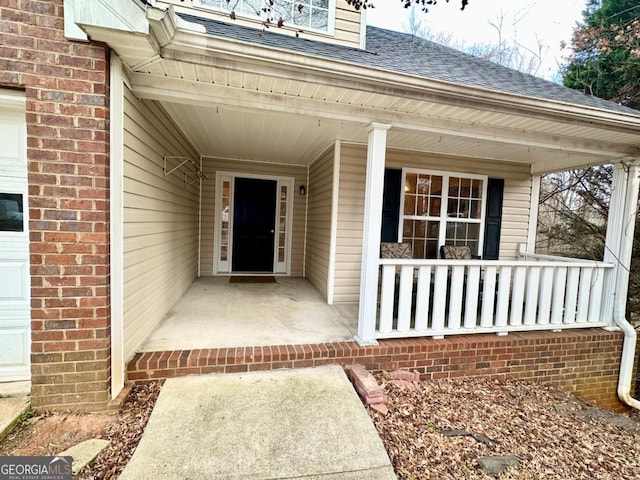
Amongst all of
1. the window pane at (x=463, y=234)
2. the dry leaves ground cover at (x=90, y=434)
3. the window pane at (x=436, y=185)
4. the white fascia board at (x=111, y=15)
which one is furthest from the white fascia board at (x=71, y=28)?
Answer: the window pane at (x=463, y=234)

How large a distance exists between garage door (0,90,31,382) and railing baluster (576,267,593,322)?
5174 mm

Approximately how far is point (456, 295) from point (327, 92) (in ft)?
7.45

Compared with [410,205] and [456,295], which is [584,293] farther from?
[410,205]

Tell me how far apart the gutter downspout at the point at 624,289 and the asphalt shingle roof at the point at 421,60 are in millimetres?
877

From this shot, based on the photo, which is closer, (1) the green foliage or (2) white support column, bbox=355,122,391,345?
(2) white support column, bbox=355,122,391,345

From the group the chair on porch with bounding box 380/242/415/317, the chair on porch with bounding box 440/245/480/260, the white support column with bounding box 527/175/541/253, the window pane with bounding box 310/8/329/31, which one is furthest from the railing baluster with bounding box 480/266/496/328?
the window pane with bounding box 310/8/329/31

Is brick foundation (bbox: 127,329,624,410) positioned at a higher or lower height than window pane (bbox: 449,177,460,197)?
lower

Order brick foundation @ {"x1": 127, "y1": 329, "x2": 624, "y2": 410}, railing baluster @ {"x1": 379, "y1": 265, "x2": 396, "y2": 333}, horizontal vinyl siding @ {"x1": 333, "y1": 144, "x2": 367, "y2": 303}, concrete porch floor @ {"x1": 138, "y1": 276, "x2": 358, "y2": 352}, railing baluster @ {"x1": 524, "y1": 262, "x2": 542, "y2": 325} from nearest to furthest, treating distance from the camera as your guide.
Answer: brick foundation @ {"x1": 127, "y1": 329, "x2": 624, "y2": 410}
concrete porch floor @ {"x1": 138, "y1": 276, "x2": 358, "y2": 352}
railing baluster @ {"x1": 379, "y1": 265, "x2": 396, "y2": 333}
railing baluster @ {"x1": 524, "y1": 262, "x2": 542, "y2": 325}
horizontal vinyl siding @ {"x1": 333, "y1": 144, "x2": 367, "y2": 303}

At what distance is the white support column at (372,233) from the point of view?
265 cm

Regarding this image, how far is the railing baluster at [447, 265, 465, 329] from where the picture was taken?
9.72 feet

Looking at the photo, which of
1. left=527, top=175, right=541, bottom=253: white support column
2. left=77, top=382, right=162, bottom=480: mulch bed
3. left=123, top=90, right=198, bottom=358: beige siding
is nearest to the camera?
left=77, top=382, right=162, bottom=480: mulch bed

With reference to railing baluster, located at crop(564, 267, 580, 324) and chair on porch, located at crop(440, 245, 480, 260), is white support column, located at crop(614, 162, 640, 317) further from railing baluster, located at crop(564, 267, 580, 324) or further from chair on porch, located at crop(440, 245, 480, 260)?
chair on porch, located at crop(440, 245, 480, 260)

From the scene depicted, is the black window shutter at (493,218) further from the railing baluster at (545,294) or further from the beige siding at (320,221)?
the beige siding at (320,221)

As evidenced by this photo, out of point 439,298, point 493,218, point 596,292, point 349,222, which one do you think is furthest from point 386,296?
point 493,218
